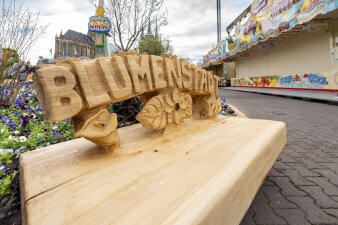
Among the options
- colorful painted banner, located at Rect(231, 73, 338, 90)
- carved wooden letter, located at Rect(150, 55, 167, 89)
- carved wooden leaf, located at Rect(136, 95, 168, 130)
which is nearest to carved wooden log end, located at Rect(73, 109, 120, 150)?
carved wooden leaf, located at Rect(136, 95, 168, 130)

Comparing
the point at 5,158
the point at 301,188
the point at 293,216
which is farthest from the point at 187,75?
the point at 5,158

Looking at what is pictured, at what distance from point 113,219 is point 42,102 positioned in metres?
0.63

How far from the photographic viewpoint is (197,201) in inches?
25.8

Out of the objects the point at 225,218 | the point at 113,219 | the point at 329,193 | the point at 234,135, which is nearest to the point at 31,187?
the point at 113,219

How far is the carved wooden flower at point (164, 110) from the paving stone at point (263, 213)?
0.88m

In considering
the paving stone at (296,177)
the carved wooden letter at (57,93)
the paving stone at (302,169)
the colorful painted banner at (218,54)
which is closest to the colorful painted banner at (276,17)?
the colorful painted banner at (218,54)

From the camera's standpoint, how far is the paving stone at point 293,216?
124 cm

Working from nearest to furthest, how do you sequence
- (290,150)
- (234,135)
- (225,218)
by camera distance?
(225,218), (234,135), (290,150)

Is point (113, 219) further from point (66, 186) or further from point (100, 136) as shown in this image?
point (100, 136)

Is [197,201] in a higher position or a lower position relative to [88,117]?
lower

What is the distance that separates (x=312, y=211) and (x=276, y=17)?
8.25 metres

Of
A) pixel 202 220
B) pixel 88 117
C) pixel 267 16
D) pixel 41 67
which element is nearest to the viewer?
pixel 202 220

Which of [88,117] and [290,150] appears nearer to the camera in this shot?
[88,117]

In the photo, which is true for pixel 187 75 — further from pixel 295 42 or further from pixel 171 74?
pixel 295 42
